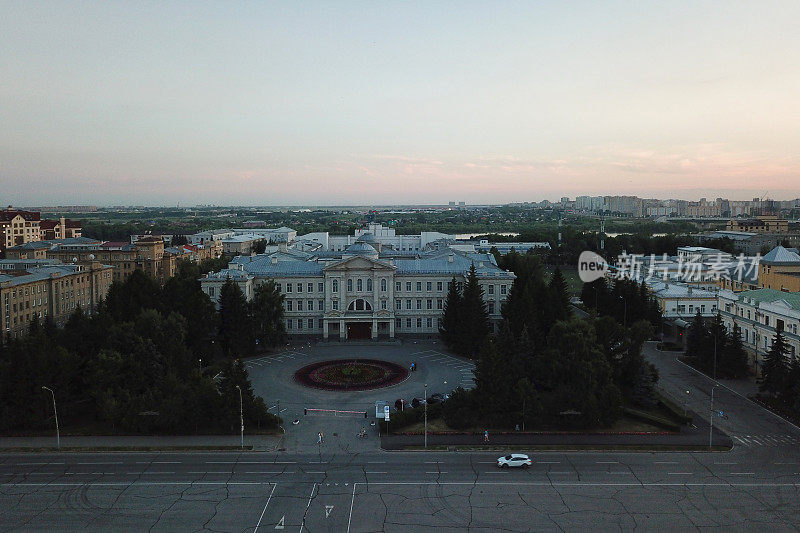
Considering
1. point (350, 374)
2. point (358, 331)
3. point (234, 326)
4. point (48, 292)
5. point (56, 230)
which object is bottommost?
point (350, 374)

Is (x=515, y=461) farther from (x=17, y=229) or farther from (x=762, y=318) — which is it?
(x=17, y=229)

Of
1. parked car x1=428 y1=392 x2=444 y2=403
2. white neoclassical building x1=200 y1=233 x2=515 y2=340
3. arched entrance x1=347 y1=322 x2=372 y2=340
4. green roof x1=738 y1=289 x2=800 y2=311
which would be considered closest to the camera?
parked car x1=428 y1=392 x2=444 y2=403

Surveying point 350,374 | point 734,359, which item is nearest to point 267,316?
point 350,374

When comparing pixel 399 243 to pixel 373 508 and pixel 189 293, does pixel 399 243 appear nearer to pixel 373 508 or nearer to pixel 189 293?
pixel 189 293

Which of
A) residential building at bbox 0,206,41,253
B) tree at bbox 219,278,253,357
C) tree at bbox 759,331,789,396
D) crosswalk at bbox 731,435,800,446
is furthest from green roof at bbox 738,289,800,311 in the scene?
residential building at bbox 0,206,41,253

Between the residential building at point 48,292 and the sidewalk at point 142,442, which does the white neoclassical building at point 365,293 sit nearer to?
the residential building at point 48,292

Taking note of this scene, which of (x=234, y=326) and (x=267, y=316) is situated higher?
(x=267, y=316)

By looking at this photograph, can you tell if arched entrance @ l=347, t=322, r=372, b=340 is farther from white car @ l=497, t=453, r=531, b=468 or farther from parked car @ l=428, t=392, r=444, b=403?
white car @ l=497, t=453, r=531, b=468
